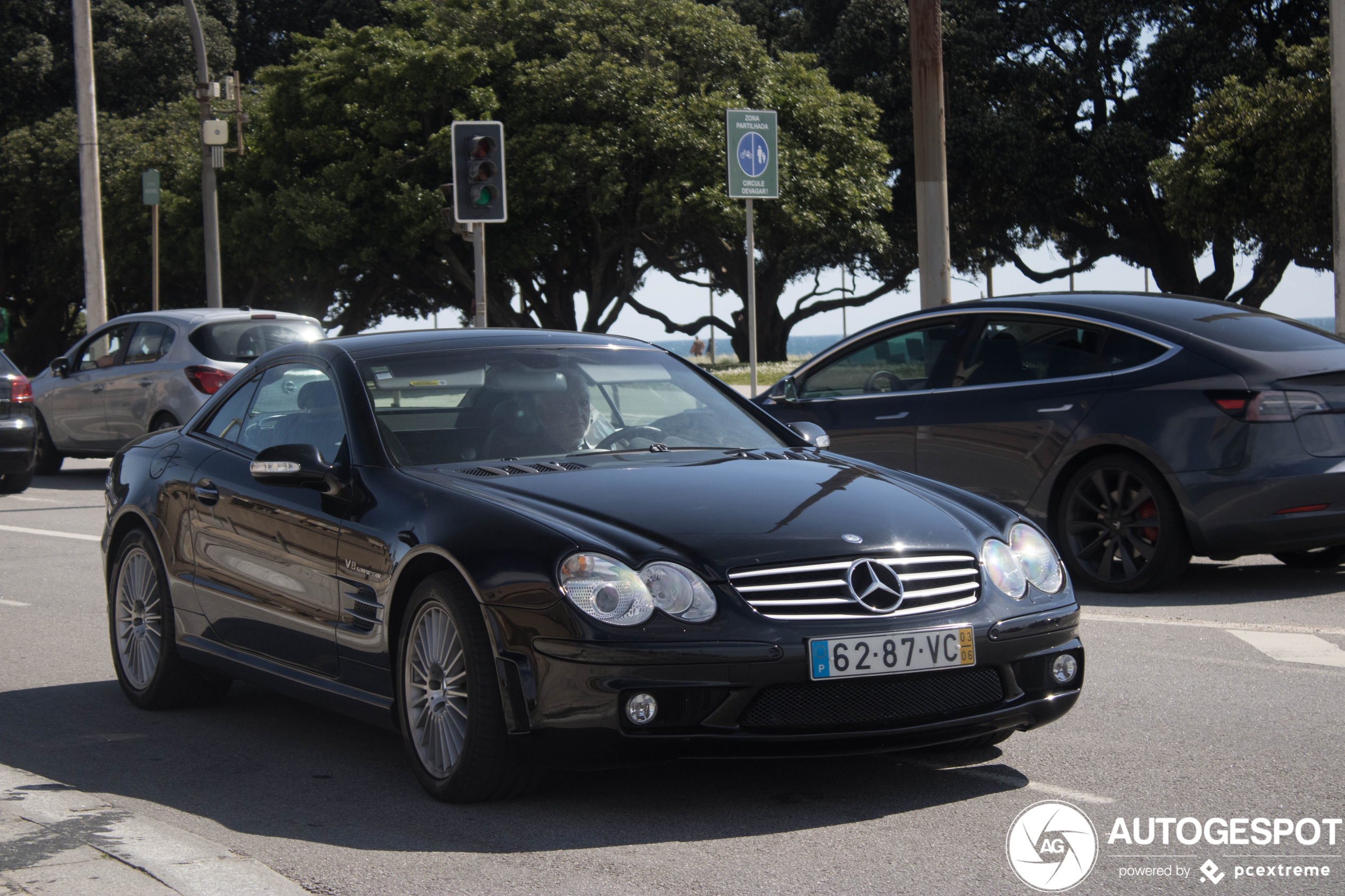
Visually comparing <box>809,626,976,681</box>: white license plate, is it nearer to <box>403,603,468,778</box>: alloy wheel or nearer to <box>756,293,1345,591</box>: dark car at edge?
<box>403,603,468,778</box>: alloy wheel

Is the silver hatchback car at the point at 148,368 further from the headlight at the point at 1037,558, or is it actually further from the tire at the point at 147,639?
the headlight at the point at 1037,558

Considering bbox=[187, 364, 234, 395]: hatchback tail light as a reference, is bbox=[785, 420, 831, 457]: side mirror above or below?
below

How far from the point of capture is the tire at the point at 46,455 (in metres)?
17.7

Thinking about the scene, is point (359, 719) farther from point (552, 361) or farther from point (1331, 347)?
point (1331, 347)

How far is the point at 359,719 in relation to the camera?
Result: 16.8ft

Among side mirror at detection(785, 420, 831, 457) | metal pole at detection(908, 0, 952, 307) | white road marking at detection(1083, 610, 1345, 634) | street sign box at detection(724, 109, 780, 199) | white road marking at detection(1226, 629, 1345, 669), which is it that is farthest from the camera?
metal pole at detection(908, 0, 952, 307)

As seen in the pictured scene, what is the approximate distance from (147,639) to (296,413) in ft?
4.04

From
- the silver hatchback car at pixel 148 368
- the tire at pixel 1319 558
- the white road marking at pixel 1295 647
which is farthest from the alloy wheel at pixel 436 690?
the silver hatchback car at pixel 148 368

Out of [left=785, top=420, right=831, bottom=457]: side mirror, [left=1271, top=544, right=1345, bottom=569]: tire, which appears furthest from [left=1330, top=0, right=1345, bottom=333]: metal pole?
[left=785, top=420, right=831, bottom=457]: side mirror

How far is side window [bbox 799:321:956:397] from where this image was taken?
9.51 metres

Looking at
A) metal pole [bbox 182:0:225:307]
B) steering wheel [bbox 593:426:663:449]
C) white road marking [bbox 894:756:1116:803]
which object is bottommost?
white road marking [bbox 894:756:1116:803]

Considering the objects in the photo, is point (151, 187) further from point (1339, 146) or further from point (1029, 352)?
point (1029, 352)

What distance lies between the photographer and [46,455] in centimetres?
1791

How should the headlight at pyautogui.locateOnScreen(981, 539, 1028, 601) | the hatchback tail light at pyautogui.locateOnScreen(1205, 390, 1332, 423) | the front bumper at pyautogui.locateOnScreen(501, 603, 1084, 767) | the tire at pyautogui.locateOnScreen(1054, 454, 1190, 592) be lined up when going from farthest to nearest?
the tire at pyautogui.locateOnScreen(1054, 454, 1190, 592), the hatchback tail light at pyautogui.locateOnScreen(1205, 390, 1332, 423), the headlight at pyautogui.locateOnScreen(981, 539, 1028, 601), the front bumper at pyautogui.locateOnScreen(501, 603, 1084, 767)
